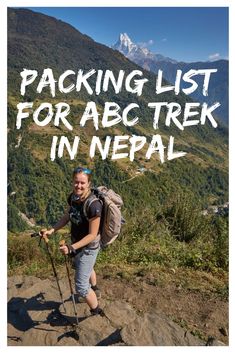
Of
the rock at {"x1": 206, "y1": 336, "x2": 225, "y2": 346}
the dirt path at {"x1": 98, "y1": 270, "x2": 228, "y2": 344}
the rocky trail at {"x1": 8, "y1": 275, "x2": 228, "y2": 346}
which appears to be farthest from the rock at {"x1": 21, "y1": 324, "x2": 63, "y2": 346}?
the rock at {"x1": 206, "y1": 336, "x2": 225, "y2": 346}

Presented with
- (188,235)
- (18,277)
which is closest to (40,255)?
(18,277)

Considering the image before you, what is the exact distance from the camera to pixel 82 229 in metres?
4.11

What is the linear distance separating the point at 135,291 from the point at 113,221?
1.68m

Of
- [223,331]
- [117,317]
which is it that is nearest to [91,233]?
[117,317]

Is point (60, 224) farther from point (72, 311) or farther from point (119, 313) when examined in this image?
point (119, 313)

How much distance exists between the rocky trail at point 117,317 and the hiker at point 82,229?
412mm

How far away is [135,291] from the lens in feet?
17.4

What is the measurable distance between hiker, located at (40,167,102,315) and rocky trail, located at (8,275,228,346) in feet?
1.35

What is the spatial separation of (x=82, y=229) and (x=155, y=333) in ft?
4.51

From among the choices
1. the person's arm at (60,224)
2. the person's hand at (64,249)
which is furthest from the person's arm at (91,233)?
the person's arm at (60,224)

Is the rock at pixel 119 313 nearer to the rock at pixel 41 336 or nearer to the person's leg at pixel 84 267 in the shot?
the person's leg at pixel 84 267

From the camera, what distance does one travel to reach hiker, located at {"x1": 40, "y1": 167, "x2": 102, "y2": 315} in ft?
12.8

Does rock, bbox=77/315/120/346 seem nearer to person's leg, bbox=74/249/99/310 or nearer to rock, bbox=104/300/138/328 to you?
rock, bbox=104/300/138/328

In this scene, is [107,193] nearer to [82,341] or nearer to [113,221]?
[113,221]
